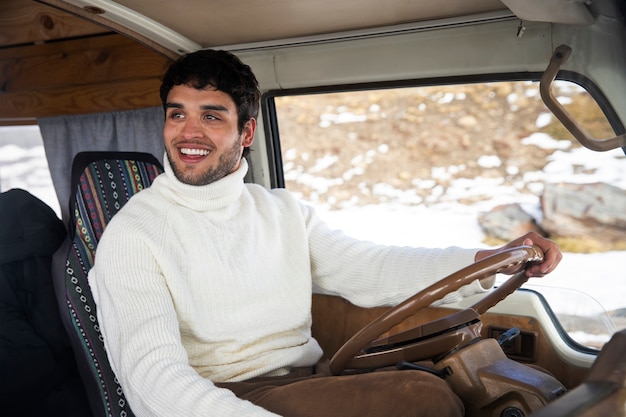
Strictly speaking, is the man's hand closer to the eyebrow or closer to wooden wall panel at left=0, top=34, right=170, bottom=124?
the eyebrow

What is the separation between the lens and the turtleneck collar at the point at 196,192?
2.19 metres

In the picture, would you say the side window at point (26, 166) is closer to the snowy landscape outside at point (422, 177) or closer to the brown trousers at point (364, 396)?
the snowy landscape outside at point (422, 177)

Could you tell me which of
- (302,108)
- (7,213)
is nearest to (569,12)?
(302,108)

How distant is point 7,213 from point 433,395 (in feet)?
4.77

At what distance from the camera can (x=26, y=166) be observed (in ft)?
10.9

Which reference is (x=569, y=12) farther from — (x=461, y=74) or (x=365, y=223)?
(x=365, y=223)

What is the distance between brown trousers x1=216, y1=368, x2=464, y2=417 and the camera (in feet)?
5.63

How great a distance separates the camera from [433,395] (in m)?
1.71

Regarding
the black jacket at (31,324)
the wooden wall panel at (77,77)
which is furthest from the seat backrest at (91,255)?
the wooden wall panel at (77,77)

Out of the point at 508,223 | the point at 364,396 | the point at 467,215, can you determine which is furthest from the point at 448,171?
the point at 364,396

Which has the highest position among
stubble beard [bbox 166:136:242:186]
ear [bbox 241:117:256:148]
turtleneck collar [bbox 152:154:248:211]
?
ear [bbox 241:117:256:148]

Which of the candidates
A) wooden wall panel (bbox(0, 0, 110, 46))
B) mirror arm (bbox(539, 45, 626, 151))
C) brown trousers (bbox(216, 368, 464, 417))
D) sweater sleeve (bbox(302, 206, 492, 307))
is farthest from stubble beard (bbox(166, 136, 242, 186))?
wooden wall panel (bbox(0, 0, 110, 46))

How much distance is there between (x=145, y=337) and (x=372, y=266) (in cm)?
94

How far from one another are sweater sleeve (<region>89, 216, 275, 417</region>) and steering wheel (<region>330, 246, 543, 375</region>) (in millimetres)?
359
